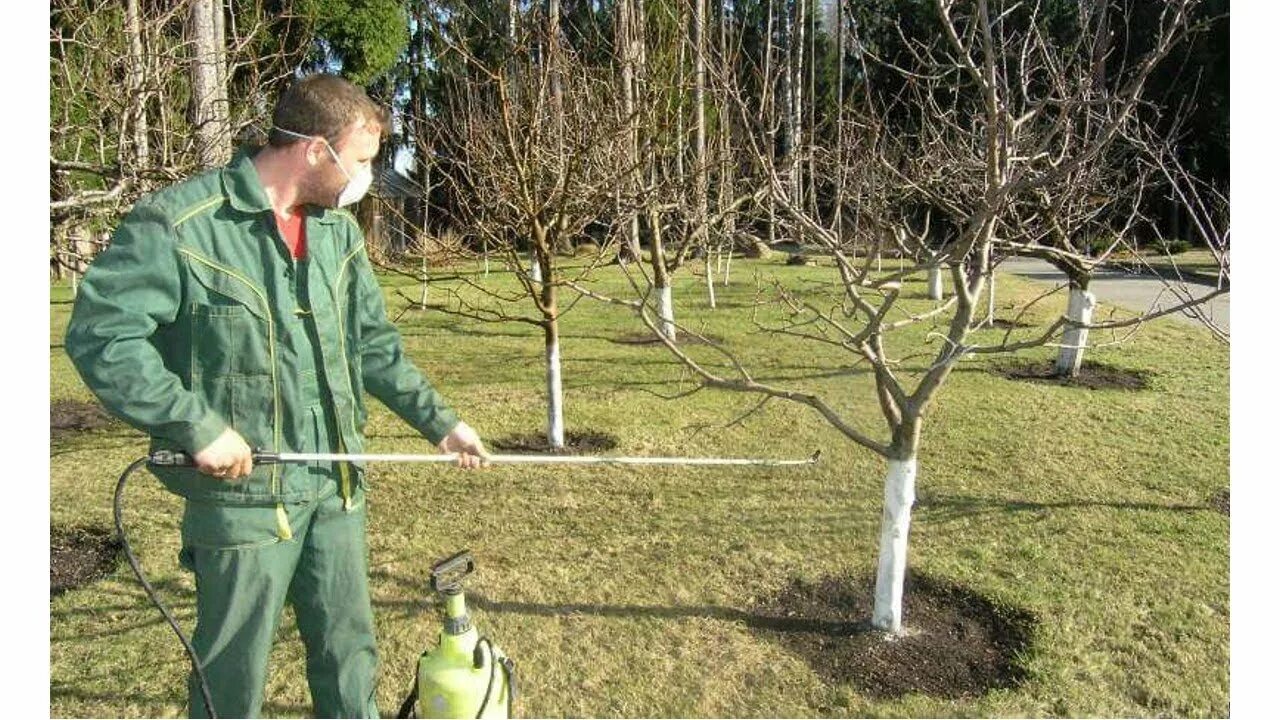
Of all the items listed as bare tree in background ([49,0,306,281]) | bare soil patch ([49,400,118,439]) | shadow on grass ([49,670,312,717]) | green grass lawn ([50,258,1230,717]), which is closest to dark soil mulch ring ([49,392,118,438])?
bare soil patch ([49,400,118,439])

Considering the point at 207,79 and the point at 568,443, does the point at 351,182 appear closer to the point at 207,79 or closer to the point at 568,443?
the point at 568,443

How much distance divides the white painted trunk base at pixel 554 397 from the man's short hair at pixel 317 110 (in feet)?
13.3

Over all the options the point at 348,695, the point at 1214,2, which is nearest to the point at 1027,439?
the point at 348,695

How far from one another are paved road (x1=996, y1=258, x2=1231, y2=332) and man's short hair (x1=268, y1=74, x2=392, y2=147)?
1144 cm

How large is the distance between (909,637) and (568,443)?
353 cm

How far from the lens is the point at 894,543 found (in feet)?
11.6

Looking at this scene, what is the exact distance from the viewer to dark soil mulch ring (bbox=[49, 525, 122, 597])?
412 cm

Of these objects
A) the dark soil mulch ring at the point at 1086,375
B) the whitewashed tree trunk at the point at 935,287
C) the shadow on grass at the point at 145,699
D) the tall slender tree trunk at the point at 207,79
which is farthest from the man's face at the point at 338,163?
the whitewashed tree trunk at the point at 935,287

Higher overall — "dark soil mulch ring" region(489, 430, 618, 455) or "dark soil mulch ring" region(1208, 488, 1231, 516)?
"dark soil mulch ring" region(489, 430, 618, 455)

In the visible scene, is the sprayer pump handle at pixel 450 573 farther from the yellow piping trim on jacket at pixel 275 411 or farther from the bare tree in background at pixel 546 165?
the bare tree in background at pixel 546 165

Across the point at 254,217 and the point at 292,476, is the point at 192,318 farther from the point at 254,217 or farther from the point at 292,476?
the point at 292,476

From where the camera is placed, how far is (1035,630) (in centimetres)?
368

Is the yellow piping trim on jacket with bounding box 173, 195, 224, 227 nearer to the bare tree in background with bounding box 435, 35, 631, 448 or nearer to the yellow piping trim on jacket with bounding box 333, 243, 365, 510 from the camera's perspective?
the yellow piping trim on jacket with bounding box 333, 243, 365, 510

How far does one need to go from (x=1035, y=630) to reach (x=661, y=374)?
5.69 metres
